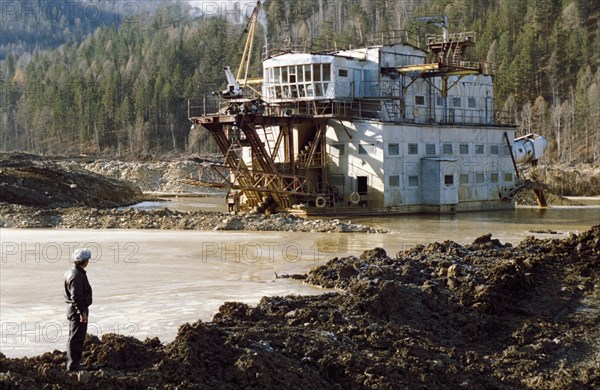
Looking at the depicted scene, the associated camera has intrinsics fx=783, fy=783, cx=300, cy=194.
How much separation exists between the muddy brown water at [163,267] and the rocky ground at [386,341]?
1.41 m

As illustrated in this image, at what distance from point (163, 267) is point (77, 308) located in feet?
33.5

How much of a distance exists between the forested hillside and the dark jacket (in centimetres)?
6089

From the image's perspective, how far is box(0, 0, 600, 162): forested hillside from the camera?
89.6 m

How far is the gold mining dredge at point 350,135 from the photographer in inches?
1430

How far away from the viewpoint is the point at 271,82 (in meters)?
39.5

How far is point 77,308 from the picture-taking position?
8.99 m

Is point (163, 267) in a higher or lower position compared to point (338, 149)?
lower

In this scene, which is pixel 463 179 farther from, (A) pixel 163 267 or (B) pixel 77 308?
(B) pixel 77 308

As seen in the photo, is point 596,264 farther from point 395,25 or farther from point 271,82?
point 395,25

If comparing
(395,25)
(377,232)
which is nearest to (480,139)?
(377,232)

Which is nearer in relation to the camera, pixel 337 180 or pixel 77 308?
pixel 77 308

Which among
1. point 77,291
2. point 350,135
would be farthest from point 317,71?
point 77,291

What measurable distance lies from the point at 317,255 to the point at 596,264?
7400mm

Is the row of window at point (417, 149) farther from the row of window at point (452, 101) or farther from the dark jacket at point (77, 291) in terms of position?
→ the dark jacket at point (77, 291)
